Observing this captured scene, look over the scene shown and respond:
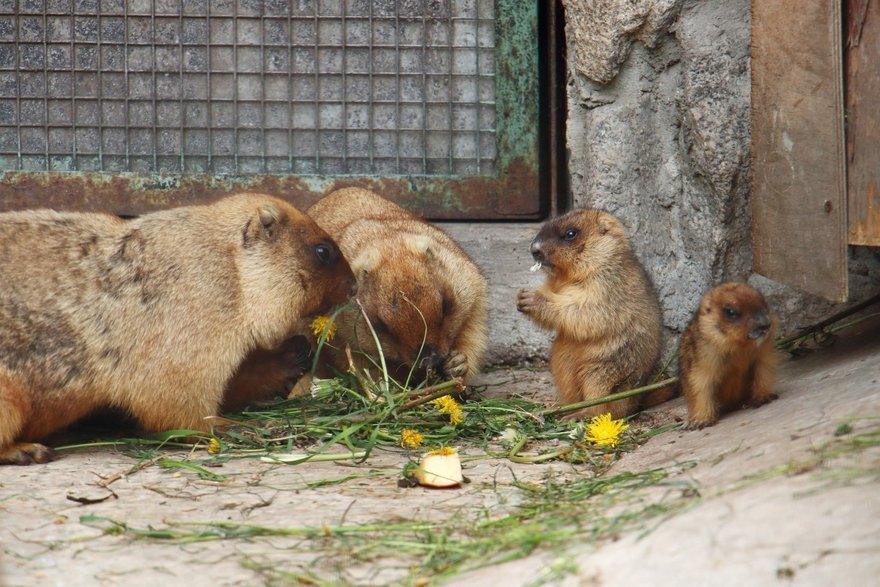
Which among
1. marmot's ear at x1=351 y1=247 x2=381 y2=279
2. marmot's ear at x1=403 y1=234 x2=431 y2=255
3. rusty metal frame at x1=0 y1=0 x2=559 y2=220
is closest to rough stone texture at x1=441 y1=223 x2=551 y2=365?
rusty metal frame at x1=0 y1=0 x2=559 y2=220

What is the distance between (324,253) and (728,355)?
2.32 m

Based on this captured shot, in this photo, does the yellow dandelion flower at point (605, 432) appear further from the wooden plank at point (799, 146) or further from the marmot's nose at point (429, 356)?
the wooden plank at point (799, 146)

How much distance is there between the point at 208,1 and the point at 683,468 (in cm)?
497

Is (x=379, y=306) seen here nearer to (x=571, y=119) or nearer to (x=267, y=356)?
(x=267, y=356)

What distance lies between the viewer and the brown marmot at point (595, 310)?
6.37m

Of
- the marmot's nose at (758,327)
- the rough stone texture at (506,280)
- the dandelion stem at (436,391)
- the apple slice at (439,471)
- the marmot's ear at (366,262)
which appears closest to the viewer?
the apple slice at (439,471)

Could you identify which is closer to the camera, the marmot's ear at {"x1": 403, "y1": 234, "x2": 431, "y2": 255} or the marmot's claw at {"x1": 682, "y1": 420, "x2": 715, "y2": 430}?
the marmot's claw at {"x1": 682, "y1": 420, "x2": 715, "y2": 430}

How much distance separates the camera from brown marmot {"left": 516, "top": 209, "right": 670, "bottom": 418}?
637 centimetres

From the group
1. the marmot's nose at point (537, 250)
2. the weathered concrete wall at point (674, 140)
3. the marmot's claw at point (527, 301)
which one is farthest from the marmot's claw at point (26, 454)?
the weathered concrete wall at point (674, 140)

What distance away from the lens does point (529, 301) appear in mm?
6617

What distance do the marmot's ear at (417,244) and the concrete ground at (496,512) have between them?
152cm

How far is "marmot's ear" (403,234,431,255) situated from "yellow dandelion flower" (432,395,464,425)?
1.05m

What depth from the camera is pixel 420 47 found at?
772cm

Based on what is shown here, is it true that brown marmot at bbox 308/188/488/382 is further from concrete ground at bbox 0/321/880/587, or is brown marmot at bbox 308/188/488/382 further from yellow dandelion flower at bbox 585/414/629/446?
yellow dandelion flower at bbox 585/414/629/446
